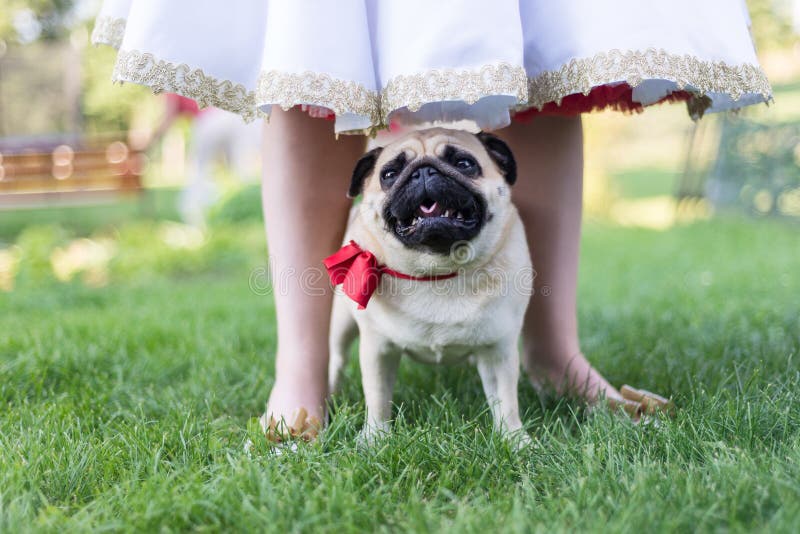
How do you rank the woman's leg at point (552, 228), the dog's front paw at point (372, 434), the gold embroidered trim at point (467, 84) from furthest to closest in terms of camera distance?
1. the woman's leg at point (552, 228)
2. the dog's front paw at point (372, 434)
3. the gold embroidered trim at point (467, 84)

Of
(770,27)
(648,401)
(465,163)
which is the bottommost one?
(648,401)

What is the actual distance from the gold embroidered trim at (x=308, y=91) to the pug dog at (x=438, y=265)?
0.25 metres

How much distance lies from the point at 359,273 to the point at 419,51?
0.47m

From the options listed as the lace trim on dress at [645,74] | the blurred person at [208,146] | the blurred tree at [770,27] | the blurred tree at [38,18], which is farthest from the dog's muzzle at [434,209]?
the blurred tree at [38,18]

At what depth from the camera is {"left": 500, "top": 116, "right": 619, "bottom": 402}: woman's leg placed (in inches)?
69.6

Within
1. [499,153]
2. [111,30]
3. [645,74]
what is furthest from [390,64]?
[111,30]

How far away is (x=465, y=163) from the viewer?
1452 millimetres

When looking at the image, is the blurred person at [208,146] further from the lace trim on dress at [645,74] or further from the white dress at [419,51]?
the lace trim on dress at [645,74]

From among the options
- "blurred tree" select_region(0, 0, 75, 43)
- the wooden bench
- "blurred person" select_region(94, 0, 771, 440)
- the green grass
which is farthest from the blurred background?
"blurred tree" select_region(0, 0, 75, 43)

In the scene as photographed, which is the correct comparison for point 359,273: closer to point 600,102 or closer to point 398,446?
point 398,446

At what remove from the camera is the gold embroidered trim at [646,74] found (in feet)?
3.98

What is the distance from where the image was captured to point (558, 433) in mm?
1491

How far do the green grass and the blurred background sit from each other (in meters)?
2.32

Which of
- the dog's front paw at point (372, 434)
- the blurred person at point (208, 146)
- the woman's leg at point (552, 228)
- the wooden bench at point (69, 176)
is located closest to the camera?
the dog's front paw at point (372, 434)
